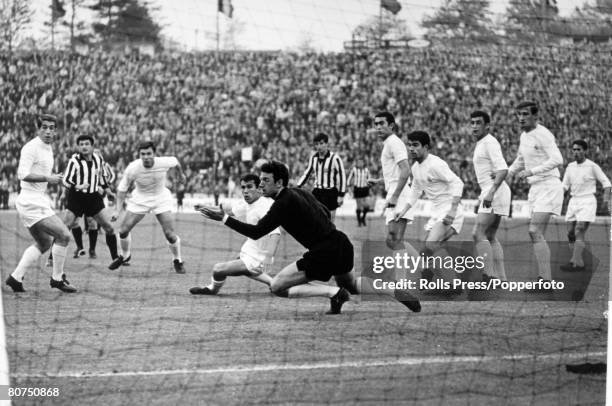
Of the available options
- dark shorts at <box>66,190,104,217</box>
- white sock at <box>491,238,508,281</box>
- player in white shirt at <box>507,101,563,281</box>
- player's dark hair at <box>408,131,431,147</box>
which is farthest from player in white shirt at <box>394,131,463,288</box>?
dark shorts at <box>66,190,104,217</box>

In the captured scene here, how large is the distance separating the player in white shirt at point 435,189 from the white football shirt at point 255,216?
4.69ft

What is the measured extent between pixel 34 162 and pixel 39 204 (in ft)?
1.44

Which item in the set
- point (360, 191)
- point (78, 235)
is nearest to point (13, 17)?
point (360, 191)

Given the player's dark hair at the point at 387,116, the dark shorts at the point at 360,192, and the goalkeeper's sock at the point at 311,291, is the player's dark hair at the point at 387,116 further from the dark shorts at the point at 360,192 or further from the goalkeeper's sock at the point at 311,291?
the dark shorts at the point at 360,192

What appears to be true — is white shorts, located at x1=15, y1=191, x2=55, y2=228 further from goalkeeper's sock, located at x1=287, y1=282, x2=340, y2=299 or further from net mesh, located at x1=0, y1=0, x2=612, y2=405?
goalkeeper's sock, located at x1=287, y1=282, x2=340, y2=299

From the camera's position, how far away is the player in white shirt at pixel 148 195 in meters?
11.2

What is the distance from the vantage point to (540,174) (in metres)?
9.16

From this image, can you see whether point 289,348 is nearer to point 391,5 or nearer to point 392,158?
point 392,158

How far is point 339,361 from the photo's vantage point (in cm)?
558

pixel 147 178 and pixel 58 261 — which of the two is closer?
pixel 58 261

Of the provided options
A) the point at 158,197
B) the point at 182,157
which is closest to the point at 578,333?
the point at 158,197

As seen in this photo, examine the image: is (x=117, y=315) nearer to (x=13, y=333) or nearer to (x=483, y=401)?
(x=13, y=333)

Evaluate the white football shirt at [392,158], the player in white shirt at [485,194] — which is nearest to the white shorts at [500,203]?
the player in white shirt at [485,194]

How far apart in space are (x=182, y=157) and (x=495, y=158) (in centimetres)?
2272
